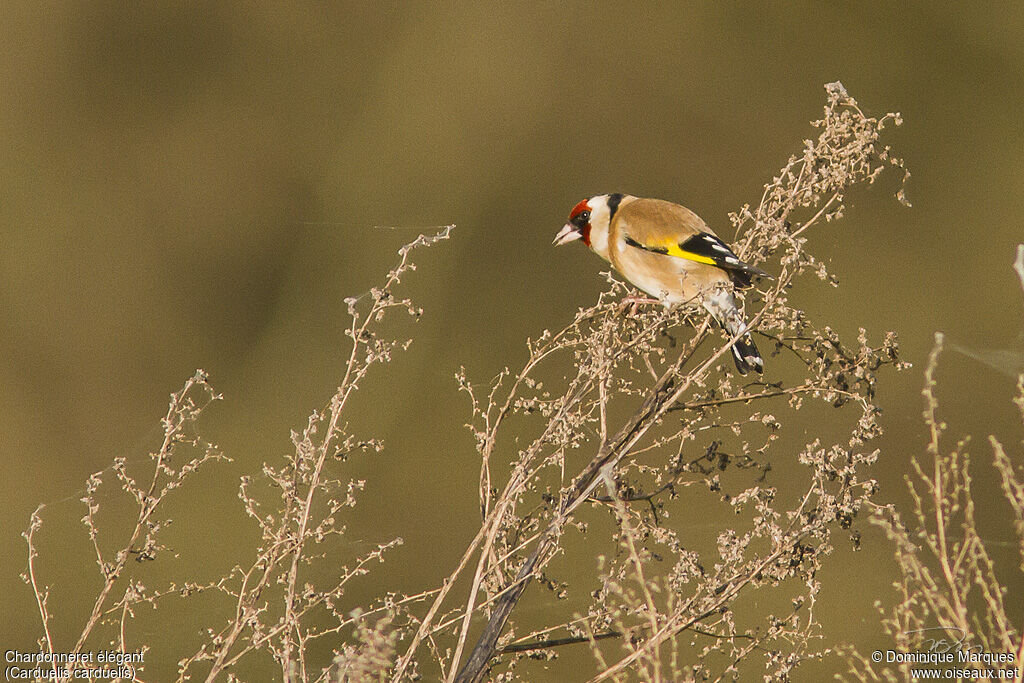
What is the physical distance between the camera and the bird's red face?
3314 mm

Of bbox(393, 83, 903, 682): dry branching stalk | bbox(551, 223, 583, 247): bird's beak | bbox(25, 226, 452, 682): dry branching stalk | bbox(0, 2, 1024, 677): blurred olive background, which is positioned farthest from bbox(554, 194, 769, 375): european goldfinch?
bbox(0, 2, 1024, 677): blurred olive background

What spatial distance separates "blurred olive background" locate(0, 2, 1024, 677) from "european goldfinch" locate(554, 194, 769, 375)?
6.26 ft

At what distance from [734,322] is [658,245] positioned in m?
0.64

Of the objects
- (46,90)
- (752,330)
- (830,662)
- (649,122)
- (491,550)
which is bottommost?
(830,662)

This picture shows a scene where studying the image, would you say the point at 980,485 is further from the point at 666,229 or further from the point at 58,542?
the point at 58,542

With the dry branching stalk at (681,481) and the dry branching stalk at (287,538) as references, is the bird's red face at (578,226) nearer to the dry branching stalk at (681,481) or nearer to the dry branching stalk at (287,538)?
the dry branching stalk at (681,481)

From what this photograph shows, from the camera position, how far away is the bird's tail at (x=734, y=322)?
2.14m

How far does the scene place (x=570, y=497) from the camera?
6.17ft

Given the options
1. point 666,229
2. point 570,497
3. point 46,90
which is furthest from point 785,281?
point 46,90

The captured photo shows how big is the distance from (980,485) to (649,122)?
239 cm

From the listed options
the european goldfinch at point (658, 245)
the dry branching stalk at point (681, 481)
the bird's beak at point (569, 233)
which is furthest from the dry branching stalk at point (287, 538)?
the bird's beak at point (569, 233)

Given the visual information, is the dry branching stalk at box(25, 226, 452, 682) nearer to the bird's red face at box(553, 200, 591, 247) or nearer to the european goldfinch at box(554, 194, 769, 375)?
the european goldfinch at box(554, 194, 769, 375)

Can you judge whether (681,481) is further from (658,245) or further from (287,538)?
(658,245)

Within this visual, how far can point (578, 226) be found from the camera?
10.9ft
